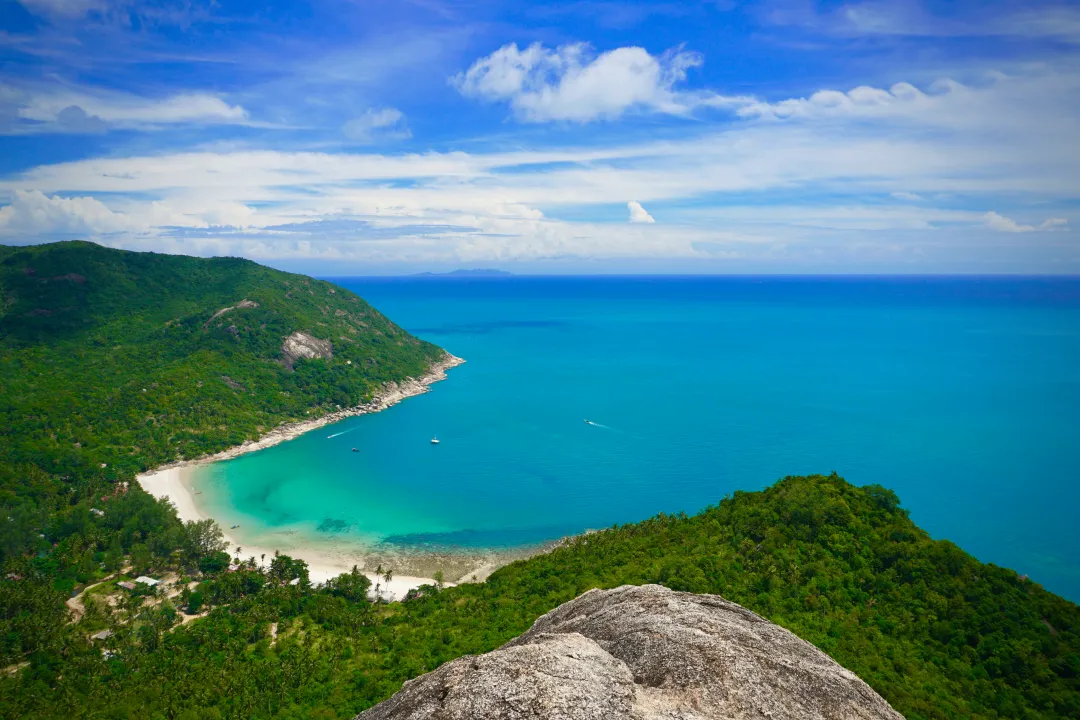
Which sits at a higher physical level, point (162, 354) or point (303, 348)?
point (303, 348)

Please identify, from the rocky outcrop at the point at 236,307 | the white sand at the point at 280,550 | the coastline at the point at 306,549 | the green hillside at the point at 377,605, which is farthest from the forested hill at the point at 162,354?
the white sand at the point at 280,550

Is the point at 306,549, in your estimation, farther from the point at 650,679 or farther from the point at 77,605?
the point at 650,679

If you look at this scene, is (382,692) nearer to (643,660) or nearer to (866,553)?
(643,660)

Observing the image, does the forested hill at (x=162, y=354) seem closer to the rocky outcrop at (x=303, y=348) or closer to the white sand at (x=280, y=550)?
the rocky outcrop at (x=303, y=348)

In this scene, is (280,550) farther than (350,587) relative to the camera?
Yes

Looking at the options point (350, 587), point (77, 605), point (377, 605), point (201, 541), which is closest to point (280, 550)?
point (201, 541)

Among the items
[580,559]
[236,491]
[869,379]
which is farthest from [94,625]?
[869,379]
